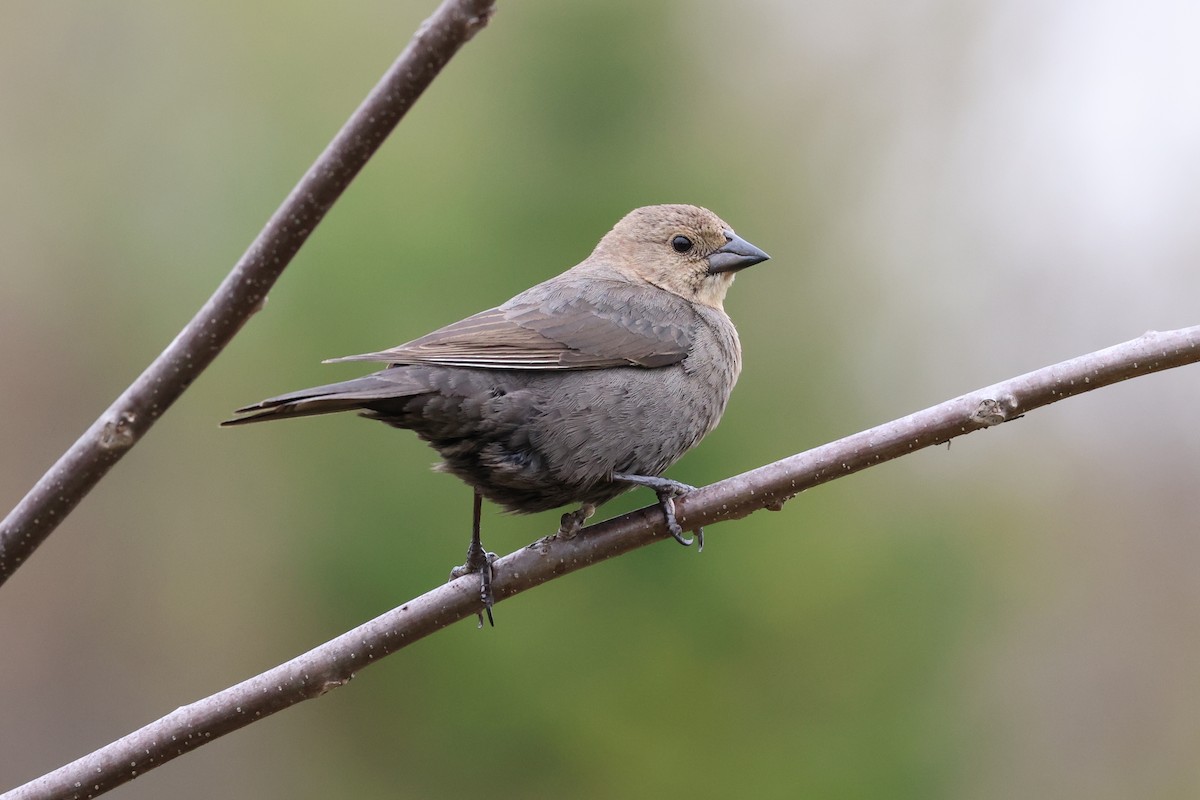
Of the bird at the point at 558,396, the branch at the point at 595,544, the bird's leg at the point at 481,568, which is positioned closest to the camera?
the branch at the point at 595,544

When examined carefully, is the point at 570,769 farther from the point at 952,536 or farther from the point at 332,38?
the point at 332,38

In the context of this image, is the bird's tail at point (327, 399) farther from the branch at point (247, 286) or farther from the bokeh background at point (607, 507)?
the bokeh background at point (607, 507)

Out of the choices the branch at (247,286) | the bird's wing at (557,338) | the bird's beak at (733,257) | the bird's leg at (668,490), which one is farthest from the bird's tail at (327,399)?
the bird's beak at (733,257)

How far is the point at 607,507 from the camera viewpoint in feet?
22.1

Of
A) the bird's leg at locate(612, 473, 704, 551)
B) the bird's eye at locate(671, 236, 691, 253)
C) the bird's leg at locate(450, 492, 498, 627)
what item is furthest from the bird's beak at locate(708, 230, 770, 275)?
the bird's leg at locate(450, 492, 498, 627)

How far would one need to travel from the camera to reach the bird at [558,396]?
355cm

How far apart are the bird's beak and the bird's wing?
554 millimetres

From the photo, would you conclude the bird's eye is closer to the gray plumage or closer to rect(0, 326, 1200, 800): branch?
the gray plumage

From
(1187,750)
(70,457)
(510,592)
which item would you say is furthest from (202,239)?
(1187,750)

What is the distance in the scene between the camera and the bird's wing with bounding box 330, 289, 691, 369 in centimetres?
371

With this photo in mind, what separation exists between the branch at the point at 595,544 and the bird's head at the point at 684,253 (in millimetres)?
1864

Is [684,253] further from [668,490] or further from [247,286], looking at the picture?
[247,286]

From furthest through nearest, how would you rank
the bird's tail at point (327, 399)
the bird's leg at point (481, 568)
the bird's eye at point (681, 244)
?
the bird's eye at point (681, 244) → the bird's leg at point (481, 568) → the bird's tail at point (327, 399)

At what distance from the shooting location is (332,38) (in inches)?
381
